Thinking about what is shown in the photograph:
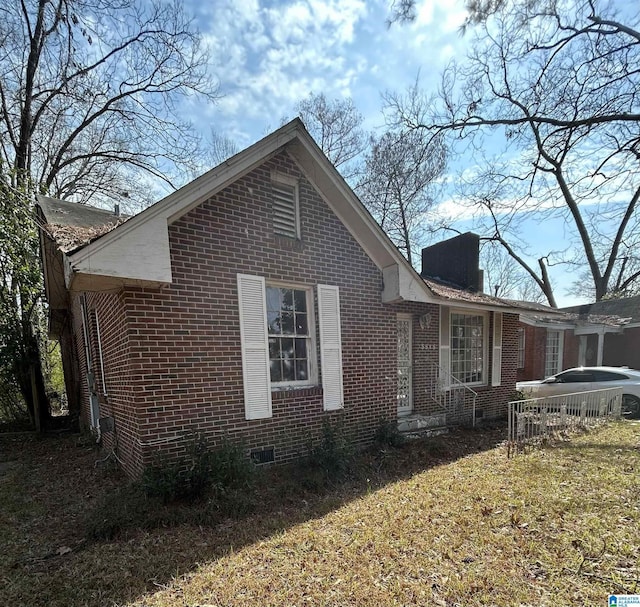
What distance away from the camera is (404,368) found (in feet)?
26.1

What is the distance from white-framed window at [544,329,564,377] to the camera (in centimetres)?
1611

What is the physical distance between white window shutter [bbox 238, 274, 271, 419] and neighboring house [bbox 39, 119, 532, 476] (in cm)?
2

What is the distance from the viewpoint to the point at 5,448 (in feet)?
28.6

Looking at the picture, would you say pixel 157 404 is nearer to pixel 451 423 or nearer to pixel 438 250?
pixel 451 423

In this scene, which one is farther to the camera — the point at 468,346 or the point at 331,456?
the point at 468,346

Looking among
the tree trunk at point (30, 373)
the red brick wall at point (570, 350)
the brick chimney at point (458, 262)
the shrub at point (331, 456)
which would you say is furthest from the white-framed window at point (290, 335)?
the red brick wall at point (570, 350)

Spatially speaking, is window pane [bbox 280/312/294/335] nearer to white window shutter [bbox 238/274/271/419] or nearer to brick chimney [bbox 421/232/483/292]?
white window shutter [bbox 238/274/271/419]

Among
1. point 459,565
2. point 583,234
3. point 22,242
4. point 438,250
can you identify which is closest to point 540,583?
point 459,565

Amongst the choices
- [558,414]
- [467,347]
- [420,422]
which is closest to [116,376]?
[420,422]

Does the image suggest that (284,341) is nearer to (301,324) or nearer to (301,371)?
(301,324)

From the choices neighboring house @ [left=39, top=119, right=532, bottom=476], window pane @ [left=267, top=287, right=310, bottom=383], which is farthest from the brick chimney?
window pane @ [left=267, top=287, right=310, bottom=383]

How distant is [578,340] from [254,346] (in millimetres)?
19210

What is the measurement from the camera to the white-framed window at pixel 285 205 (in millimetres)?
5699

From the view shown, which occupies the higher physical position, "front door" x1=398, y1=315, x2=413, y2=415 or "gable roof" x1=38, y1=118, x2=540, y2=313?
"gable roof" x1=38, y1=118, x2=540, y2=313
